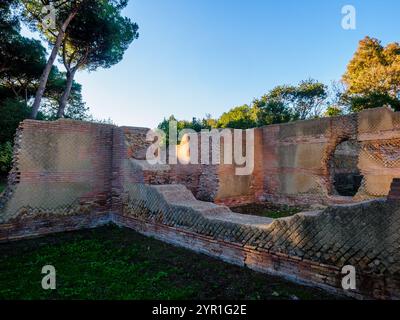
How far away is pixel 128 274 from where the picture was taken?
387 cm

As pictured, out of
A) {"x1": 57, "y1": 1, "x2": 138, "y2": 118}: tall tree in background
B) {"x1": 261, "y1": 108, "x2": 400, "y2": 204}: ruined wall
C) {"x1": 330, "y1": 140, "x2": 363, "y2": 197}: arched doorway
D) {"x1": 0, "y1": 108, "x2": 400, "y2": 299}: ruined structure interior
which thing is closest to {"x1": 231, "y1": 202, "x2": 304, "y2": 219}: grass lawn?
{"x1": 0, "y1": 108, "x2": 400, "y2": 299}: ruined structure interior

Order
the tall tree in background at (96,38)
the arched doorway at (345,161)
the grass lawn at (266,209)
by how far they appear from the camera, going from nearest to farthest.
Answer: the grass lawn at (266,209) → the arched doorway at (345,161) → the tall tree in background at (96,38)

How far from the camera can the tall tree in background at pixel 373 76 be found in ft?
53.0

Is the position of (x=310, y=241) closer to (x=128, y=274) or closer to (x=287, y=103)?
(x=128, y=274)

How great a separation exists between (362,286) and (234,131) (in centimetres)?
740

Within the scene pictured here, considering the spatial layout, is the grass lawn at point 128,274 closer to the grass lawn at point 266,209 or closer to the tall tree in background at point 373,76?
the grass lawn at point 266,209

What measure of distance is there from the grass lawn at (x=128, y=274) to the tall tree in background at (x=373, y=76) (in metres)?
16.0

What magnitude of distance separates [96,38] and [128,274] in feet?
48.6

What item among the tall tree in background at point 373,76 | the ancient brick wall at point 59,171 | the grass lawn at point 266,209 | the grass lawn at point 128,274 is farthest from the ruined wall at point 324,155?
the tall tree in background at point 373,76

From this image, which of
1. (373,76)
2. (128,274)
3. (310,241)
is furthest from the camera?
(373,76)

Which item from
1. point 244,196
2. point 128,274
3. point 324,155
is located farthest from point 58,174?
point 324,155

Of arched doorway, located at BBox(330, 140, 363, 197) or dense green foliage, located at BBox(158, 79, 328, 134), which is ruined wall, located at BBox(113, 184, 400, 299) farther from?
dense green foliage, located at BBox(158, 79, 328, 134)

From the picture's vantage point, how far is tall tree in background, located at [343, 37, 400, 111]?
16147 mm
